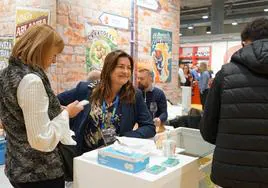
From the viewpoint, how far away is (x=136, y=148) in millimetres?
1635

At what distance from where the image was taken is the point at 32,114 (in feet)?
4.42

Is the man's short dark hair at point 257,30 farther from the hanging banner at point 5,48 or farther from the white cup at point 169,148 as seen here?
the hanging banner at point 5,48

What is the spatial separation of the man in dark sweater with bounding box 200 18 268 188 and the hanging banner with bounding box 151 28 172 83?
4.25 meters

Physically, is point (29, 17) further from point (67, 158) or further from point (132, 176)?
point (132, 176)

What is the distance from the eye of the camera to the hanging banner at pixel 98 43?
4383mm

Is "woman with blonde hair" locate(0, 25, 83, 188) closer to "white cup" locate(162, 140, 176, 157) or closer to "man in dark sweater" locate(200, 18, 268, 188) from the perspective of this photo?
"white cup" locate(162, 140, 176, 157)

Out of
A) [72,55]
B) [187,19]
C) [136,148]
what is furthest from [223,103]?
[187,19]

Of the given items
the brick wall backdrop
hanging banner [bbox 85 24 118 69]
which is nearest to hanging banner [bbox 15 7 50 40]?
the brick wall backdrop

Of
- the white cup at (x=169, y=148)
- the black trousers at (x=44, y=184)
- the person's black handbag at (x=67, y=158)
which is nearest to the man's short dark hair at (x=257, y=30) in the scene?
the white cup at (x=169, y=148)

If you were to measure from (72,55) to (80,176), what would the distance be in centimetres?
276

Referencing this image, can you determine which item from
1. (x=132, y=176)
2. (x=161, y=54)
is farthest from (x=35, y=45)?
(x=161, y=54)

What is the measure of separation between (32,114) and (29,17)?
9.20 ft

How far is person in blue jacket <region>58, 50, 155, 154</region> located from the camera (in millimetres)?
2037

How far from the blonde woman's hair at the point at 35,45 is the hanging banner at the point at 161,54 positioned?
4238 millimetres
